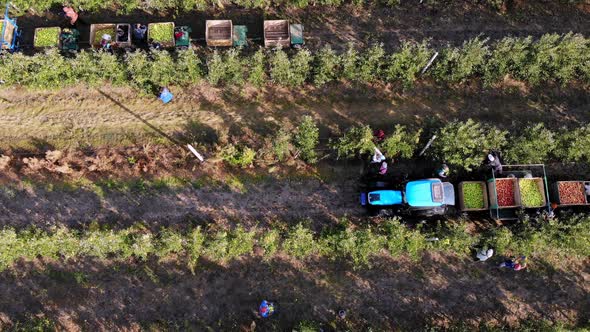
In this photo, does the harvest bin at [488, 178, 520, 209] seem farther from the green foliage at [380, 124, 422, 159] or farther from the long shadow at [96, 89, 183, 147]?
the long shadow at [96, 89, 183, 147]

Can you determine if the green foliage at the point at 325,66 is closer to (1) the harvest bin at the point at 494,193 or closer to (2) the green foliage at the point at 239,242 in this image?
(2) the green foliage at the point at 239,242

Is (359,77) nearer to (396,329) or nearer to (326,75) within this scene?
(326,75)

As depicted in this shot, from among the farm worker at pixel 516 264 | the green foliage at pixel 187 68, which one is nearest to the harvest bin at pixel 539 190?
the farm worker at pixel 516 264

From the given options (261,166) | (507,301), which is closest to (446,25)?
(261,166)

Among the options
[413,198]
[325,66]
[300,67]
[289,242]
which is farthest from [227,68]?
[413,198]

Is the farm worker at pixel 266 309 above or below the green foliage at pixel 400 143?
below

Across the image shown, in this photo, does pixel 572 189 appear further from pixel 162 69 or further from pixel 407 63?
pixel 162 69

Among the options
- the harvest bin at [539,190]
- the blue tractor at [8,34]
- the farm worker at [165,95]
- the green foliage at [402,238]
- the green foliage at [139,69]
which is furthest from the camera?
the blue tractor at [8,34]

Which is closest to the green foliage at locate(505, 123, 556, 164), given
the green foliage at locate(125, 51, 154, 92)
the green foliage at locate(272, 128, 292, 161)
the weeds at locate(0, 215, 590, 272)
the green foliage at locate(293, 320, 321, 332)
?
the weeds at locate(0, 215, 590, 272)
